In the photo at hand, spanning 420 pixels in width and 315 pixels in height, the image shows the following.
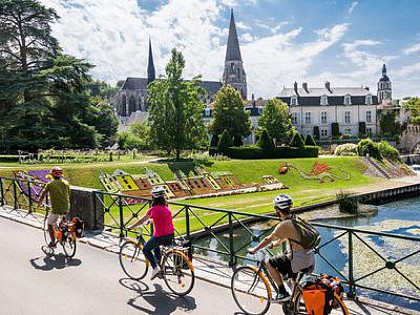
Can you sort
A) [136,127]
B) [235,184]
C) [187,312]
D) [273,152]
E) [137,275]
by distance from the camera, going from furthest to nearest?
[136,127], [273,152], [235,184], [137,275], [187,312]


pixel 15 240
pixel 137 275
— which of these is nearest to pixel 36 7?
pixel 15 240

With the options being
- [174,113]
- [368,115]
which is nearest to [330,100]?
[368,115]

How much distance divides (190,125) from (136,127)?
32987 mm

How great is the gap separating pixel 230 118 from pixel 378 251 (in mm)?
42800

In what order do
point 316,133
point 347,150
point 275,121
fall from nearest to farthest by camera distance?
point 347,150 → point 275,121 → point 316,133

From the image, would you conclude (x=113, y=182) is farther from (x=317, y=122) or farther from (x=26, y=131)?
(x=317, y=122)

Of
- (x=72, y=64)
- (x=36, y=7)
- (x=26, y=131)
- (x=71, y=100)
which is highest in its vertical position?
(x=36, y=7)

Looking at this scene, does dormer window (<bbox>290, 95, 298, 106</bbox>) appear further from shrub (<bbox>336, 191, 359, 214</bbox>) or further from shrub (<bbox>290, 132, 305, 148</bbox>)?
shrub (<bbox>336, 191, 359, 214</bbox>)

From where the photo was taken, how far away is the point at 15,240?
11180 millimetres

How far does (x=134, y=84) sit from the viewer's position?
4530 inches

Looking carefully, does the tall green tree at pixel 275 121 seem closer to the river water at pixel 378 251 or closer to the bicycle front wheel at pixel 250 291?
the river water at pixel 378 251

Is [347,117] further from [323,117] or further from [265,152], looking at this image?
[265,152]

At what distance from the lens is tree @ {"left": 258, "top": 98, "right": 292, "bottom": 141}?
63.7m

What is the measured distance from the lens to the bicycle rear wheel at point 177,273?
23.3 feet
